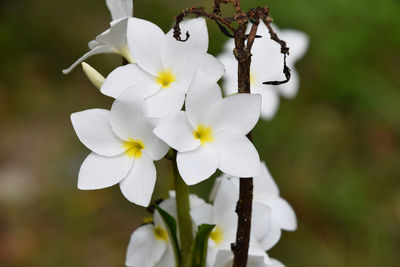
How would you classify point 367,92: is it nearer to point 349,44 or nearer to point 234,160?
point 349,44

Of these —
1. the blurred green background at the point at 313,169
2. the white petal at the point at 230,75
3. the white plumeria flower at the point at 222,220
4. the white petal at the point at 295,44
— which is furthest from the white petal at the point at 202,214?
the blurred green background at the point at 313,169

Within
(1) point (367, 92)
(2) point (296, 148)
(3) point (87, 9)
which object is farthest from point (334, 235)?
(3) point (87, 9)

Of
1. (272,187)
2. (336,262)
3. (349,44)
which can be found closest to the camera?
(272,187)

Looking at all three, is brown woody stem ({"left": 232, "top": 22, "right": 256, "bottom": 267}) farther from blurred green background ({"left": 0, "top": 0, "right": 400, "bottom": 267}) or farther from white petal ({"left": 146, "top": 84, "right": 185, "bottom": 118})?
blurred green background ({"left": 0, "top": 0, "right": 400, "bottom": 267})

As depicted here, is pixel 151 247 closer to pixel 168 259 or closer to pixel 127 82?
pixel 168 259

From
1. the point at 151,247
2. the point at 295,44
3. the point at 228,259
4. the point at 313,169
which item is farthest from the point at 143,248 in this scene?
the point at 313,169
